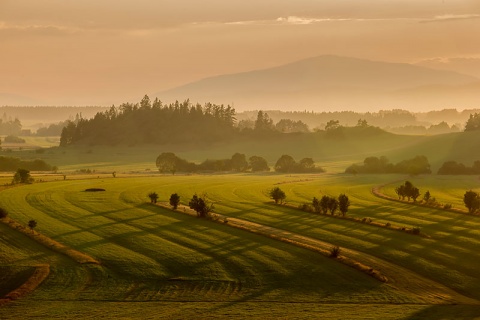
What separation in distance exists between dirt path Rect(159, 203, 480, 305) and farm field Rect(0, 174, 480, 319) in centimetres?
23

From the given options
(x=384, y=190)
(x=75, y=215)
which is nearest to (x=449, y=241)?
(x=75, y=215)

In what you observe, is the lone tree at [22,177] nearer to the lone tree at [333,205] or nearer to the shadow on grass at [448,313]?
the lone tree at [333,205]

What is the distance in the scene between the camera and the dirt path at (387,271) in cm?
5731

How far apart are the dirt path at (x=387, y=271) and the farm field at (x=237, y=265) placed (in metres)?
0.23

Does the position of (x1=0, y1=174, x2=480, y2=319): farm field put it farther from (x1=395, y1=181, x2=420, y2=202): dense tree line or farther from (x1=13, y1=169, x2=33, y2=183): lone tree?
(x1=13, y1=169, x2=33, y2=183): lone tree

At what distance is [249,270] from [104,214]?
41904 mm

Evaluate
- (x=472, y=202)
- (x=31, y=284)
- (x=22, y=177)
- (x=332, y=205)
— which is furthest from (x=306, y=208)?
(x=22, y=177)

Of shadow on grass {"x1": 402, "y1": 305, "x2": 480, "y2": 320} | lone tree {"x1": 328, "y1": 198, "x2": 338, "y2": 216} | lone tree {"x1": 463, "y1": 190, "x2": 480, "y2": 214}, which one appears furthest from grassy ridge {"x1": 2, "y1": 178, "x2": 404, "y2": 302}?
lone tree {"x1": 463, "y1": 190, "x2": 480, "y2": 214}

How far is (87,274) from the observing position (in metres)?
62.8

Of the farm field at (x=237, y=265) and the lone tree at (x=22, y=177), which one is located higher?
the lone tree at (x=22, y=177)

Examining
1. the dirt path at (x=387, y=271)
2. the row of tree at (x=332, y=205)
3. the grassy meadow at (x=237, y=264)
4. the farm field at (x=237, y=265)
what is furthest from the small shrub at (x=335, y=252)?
the row of tree at (x=332, y=205)

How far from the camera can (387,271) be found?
214 ft

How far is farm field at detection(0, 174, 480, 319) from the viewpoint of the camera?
53875mm

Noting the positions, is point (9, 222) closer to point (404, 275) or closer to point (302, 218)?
point (302, 218)
